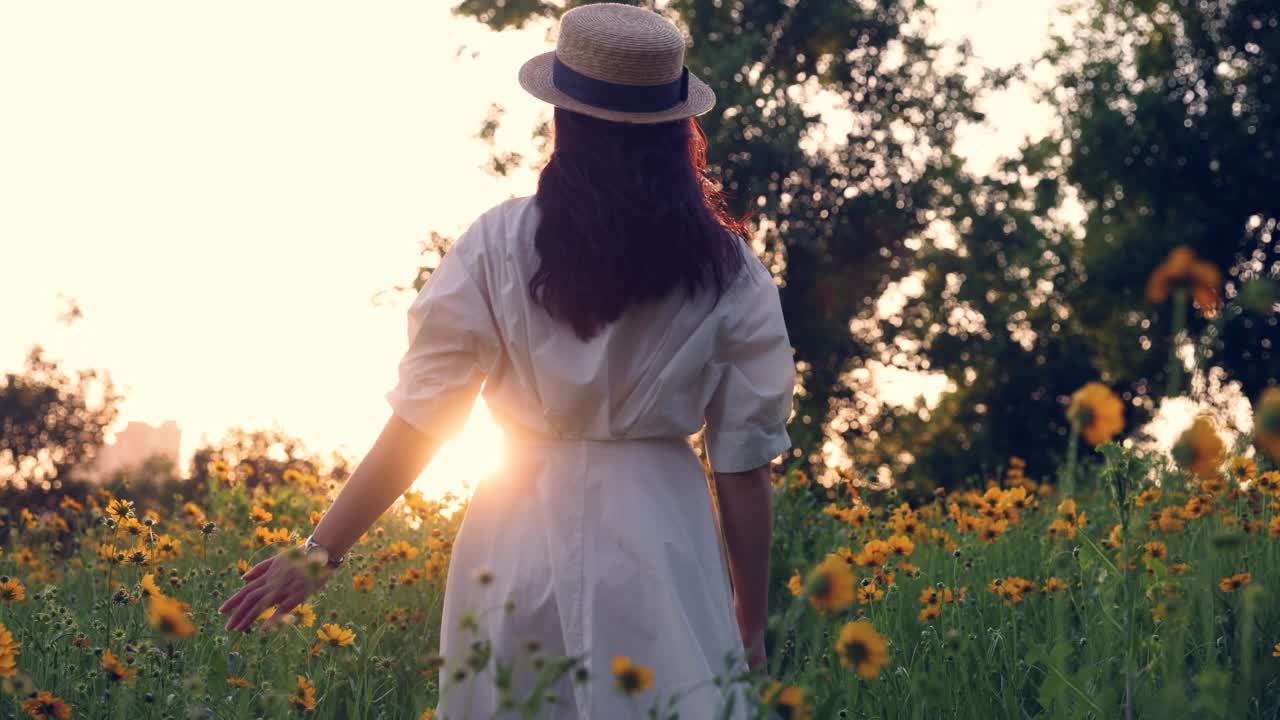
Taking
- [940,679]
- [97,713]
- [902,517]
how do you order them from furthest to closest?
[902,517], [940,679], [97,713]

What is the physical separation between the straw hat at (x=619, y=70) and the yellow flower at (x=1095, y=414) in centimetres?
90

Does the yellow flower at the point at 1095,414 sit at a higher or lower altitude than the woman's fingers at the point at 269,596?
higher

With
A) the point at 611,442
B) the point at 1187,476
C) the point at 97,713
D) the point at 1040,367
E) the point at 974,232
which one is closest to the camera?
the point at 611,442

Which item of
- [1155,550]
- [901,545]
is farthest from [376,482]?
[1155,550]

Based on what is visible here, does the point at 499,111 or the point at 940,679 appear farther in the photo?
the point at 499,111

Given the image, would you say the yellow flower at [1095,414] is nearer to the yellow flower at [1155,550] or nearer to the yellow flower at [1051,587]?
the yellow flower at [1051,587]

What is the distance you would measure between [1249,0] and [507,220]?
1882cm

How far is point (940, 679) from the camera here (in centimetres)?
262

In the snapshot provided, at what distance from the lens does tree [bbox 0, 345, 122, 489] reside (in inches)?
576

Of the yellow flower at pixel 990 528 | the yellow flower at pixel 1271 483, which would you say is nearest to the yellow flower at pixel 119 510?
the yellow flower at pixel 990 528

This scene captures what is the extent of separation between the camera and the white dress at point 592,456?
1737 mm

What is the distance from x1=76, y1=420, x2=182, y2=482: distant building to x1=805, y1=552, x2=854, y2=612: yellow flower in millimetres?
8888

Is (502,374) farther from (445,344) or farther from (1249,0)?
(1249,0)

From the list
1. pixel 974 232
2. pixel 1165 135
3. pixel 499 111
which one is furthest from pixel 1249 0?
pixel 499 111
